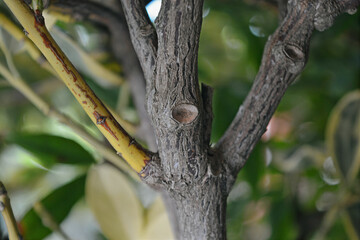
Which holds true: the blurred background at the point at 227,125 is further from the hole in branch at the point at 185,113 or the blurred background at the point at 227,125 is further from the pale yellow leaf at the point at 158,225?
the hole in branch at the point at 185,113

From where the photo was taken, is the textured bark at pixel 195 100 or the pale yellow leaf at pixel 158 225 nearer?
the textured bark at pixel 195 100

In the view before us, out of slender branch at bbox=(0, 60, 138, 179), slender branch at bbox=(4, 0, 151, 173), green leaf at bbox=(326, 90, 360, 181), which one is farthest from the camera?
green leaf at bbox=(326, 90, 360, 181)

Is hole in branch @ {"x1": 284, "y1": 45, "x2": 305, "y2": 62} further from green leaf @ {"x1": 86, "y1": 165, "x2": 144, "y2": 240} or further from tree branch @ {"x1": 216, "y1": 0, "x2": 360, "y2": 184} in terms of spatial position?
green leaf @ {"x1": 86, "y1": 165, "x2": 144, "y2": 240}

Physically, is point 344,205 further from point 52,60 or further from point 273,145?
point 52,60

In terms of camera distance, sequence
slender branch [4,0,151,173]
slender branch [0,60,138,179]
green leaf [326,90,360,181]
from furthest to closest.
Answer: green leaf [326,90,360,181] < slender branch [0,60,138,179] < slender branch [4,0,151,173]

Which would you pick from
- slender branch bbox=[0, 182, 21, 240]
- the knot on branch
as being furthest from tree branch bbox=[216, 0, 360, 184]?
slender branch bbox=[0, 182, 21, 240]

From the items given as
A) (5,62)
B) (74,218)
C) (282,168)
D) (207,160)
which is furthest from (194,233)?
(74,218)

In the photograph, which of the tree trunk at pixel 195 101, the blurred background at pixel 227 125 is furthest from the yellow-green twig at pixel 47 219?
the tree trunk at pixel 195 101
